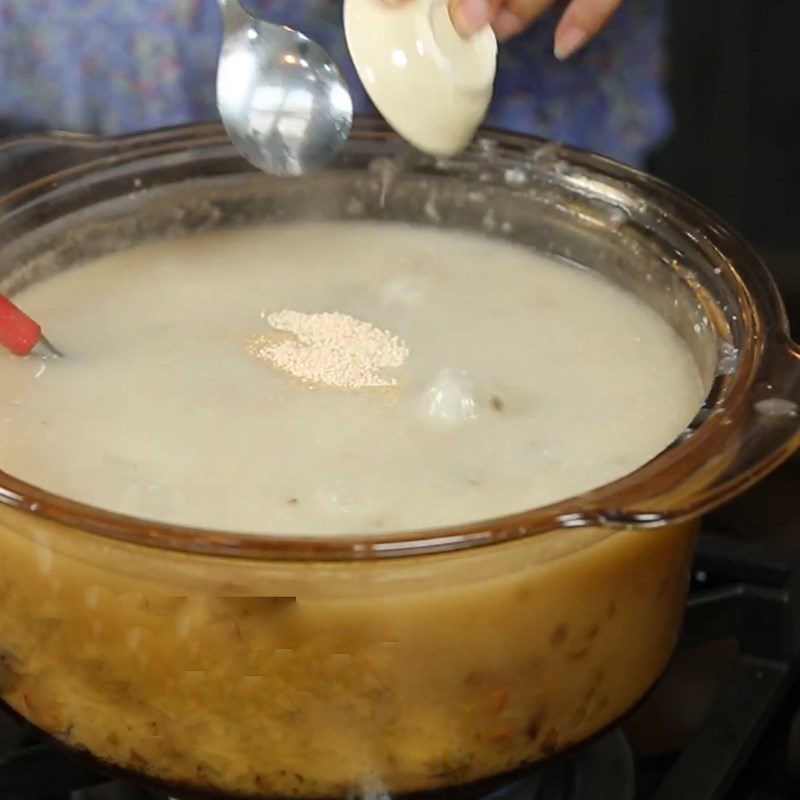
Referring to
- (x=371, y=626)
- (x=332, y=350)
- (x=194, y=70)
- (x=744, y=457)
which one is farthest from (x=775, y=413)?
(x=194, y=70)

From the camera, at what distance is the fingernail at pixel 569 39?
3.24 feet

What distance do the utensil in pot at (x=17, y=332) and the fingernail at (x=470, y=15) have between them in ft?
1.08

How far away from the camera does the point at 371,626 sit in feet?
1.84

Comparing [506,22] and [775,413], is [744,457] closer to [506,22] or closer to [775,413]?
[775,413]

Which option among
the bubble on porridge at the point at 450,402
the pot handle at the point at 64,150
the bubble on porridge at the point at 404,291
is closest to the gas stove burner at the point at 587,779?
the bubble on porridge at the point at 450,402

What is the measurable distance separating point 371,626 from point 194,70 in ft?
2.50

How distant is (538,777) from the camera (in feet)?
2.38

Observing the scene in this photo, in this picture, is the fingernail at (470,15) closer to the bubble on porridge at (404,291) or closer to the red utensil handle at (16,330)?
the bubble on porridge at (404,291)

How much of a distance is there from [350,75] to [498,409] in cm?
50

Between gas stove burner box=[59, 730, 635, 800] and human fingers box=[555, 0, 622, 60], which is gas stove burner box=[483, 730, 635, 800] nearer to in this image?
gas stove burner box=[59, 730, 635, 800]

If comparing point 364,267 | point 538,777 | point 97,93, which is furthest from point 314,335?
point 97,93

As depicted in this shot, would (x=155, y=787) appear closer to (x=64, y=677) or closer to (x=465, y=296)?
(x=64, y=677)

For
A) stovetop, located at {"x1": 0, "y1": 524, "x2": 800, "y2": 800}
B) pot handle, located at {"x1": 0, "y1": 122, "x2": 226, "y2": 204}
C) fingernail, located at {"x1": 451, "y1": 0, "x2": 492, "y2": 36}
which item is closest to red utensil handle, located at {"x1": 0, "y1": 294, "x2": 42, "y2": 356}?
pot handle, located at {"x1": 0, "y1": 122, "x2": 226, "y2": 204}

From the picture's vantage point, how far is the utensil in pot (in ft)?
2.62
